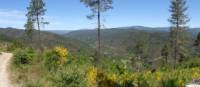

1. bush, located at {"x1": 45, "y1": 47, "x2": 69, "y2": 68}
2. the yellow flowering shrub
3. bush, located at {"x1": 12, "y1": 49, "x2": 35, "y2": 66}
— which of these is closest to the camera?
bush, located at {"x1": 45, "y1": 47, "x2": 69, "y2": 68}

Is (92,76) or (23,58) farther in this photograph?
(23,58)

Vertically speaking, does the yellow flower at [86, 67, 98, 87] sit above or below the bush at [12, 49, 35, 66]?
below

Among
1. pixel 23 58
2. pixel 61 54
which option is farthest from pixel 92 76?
pixel 23 58

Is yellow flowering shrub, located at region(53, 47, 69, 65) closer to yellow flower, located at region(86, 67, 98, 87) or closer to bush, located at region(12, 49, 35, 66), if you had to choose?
bush, located at region(12, 49, 35, 66)

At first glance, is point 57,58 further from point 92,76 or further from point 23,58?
point 92,76

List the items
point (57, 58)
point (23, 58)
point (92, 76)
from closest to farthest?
point (92, 76), point (57, 58), point (23, 58)

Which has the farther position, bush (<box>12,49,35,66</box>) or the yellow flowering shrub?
bush (<box>12,49,35,66</box>)

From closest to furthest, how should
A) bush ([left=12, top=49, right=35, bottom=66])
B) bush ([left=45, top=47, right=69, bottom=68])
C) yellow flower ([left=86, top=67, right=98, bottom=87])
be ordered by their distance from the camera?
yellow flower ([left=86, top=67, right=98, bottom=87]) < bush ([left=45, top=47, right=69, bottom=68]) < bush ([left=12, top=49, right=35, bottom=66])

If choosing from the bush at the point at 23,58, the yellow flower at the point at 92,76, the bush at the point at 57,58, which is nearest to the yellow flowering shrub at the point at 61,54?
the bush at the point at 57,58

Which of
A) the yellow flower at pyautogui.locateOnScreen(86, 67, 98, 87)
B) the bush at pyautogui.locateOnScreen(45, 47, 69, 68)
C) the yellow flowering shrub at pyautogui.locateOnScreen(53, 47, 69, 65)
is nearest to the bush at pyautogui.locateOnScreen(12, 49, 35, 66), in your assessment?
the bush at pyautogui.locateOnScreen(45, 47, 69, 68)

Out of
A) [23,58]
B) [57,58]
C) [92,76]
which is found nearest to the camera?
[92,76]

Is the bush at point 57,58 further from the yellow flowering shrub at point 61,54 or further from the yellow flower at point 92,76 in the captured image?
the yellow flower at point 92,76

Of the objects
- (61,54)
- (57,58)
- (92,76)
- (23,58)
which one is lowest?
(92,76)

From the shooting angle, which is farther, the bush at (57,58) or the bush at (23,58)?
the bush at (23,58)
